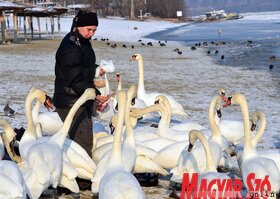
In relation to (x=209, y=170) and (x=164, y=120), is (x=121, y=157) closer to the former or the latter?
(x=209, y=170)

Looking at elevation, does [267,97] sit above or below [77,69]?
below

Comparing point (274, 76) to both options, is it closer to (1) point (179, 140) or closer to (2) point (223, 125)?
(2) point (223, 125)

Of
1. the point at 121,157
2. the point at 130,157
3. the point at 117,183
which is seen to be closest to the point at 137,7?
the point at 130,157

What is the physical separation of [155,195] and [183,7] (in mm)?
127021

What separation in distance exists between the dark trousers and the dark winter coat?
86 millimetres

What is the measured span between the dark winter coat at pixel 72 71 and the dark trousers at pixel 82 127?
9cm

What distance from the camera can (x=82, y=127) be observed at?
6488mm

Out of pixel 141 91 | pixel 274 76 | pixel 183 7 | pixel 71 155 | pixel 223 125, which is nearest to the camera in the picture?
pixel 71 155

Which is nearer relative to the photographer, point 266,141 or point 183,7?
point 266,141

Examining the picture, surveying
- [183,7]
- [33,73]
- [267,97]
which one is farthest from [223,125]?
[183,7]

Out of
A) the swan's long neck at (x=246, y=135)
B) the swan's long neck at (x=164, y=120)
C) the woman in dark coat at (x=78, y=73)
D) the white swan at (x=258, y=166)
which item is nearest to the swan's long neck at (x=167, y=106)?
the swan's long neck at (x=164, y=120)

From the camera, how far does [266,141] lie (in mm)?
8492

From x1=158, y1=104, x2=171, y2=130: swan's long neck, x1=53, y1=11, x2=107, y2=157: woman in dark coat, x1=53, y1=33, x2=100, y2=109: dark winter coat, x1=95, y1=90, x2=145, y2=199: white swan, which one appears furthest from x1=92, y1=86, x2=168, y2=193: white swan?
x1=158, y1=104, x2=171, y2=130: swan's long neck

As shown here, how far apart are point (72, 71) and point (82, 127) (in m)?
0.72
